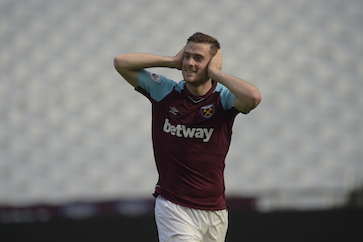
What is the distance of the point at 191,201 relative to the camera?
8.12 feet

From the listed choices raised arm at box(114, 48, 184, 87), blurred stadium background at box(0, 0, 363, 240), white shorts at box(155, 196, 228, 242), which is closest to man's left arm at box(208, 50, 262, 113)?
raised arm at box(114, 48, 184, 87)

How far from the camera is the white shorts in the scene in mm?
2428

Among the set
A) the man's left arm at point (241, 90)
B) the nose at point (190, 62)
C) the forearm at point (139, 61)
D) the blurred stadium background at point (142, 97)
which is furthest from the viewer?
the blurred stadium background at point (142, 97)

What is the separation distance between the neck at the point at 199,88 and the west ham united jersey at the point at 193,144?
2cm

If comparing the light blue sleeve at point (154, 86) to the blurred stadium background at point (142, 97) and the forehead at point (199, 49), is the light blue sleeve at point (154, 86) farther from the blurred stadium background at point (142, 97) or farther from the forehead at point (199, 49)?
the blurred stadium background at point (142, 97)

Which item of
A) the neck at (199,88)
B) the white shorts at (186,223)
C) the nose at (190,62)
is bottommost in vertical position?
the white shorts at (186,223)

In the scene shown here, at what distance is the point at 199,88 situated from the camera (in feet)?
8.23

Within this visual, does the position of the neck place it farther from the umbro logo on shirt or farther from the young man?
the umbro logo on shirt

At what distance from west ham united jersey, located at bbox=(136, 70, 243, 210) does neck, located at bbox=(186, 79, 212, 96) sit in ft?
0.07

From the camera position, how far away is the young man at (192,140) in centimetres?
244

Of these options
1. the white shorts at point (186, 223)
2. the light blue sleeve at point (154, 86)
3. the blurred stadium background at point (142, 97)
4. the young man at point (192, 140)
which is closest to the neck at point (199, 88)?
the young man at point (192, 140)

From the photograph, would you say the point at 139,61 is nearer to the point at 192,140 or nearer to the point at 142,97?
the point at 192,140

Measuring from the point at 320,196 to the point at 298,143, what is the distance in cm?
106

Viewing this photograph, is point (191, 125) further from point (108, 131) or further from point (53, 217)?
point (108, 131)
